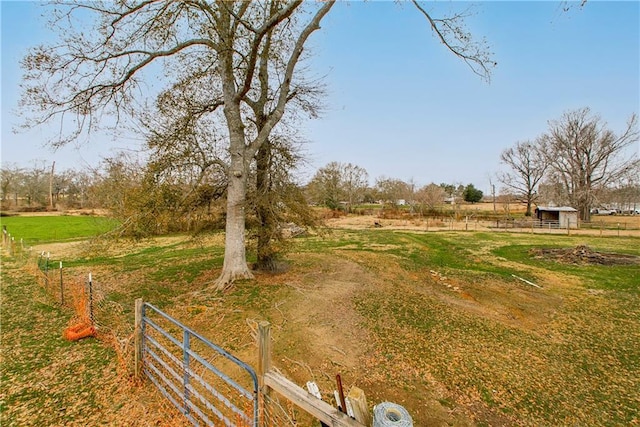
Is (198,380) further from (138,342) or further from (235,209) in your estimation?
(235,209)

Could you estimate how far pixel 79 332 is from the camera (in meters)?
5.69

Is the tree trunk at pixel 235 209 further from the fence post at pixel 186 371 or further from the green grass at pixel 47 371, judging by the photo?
the fence post at pixel 186 371

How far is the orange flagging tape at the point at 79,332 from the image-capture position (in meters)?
5.61

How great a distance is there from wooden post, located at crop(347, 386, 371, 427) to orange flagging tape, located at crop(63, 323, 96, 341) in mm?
6097

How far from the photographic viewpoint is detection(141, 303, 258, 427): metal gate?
271cm

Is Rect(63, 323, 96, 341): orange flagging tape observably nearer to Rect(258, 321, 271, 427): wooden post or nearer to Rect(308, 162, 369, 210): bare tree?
Rect(258, 321, 271, 427): wooden post

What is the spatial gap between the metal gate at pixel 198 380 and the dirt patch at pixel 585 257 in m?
15.6

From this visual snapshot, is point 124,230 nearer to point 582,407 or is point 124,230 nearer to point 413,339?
point 413,339

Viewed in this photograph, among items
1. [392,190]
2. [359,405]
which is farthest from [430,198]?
[359,405]

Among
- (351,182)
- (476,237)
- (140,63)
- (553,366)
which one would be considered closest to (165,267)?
(140,63)

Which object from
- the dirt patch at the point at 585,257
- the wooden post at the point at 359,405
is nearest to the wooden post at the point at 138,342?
the wooden post at the point at 359,405

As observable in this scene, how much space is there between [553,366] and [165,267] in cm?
1211

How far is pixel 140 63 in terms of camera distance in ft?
24.6

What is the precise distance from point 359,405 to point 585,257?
17246 millimetres
